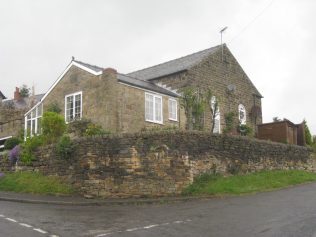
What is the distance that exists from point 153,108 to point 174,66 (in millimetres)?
6454

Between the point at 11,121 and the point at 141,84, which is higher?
the point at 141,84

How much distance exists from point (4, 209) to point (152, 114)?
12147mm

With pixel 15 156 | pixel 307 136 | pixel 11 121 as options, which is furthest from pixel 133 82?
pixel 307 136

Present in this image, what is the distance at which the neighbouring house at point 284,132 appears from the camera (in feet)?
95.4

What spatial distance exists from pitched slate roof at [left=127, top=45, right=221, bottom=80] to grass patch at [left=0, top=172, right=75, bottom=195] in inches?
469

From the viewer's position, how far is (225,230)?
12.1m

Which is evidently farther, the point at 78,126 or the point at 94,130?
the point at 78,126

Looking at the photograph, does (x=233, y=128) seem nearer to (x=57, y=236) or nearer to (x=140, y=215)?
(x=140, y=215)

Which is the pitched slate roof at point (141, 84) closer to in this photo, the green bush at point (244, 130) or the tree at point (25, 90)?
the green bush at point (244, 130)

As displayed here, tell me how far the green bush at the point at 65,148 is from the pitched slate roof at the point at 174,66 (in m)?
11.0

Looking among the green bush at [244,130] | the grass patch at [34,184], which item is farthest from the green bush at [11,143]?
the green bush at [244,130]

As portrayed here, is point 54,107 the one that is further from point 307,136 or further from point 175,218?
point 307,136

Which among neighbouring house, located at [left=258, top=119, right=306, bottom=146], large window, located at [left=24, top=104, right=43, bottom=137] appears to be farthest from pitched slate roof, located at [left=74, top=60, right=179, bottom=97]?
neighbouring house, located at [left=258, top=119, right=306, bottom=146]

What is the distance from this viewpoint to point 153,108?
1041 inches
